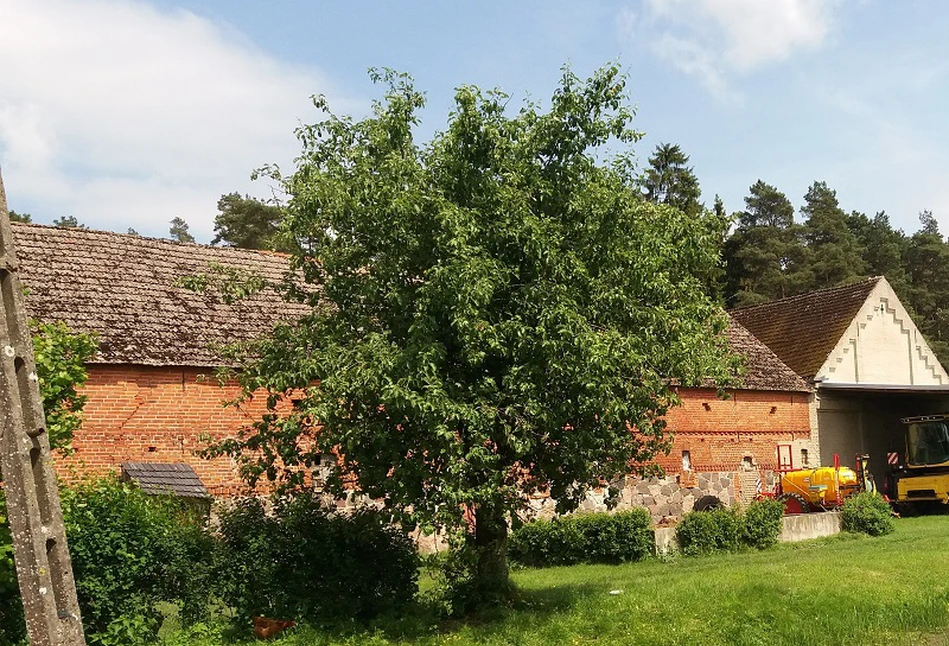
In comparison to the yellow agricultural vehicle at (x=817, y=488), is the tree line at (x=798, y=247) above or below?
above

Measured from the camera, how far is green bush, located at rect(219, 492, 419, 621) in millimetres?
11234

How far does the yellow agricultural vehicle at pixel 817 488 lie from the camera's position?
23547 mm

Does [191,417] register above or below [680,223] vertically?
below

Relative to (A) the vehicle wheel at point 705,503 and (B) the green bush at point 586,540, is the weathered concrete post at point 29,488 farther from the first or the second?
(A) the vehicle wheel at point 705,503

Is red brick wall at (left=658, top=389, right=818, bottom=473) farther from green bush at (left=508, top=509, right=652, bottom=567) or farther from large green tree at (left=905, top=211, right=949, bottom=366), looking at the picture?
large green tree at (left=905, top=211, right=949, bottom=366)

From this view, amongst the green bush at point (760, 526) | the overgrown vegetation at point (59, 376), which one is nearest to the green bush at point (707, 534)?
the green bush at point (760, 526)

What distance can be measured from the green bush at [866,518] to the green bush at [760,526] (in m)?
2.26

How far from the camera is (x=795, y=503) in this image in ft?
79.6

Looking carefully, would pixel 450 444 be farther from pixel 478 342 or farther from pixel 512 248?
pixel 512 248

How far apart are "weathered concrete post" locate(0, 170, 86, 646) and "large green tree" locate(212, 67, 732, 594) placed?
12.3 ft

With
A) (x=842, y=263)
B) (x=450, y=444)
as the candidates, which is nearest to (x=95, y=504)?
(x=450, y=444)

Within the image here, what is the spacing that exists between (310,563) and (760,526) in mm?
11645

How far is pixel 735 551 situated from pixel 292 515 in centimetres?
1086

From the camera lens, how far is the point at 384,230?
1146 cm
